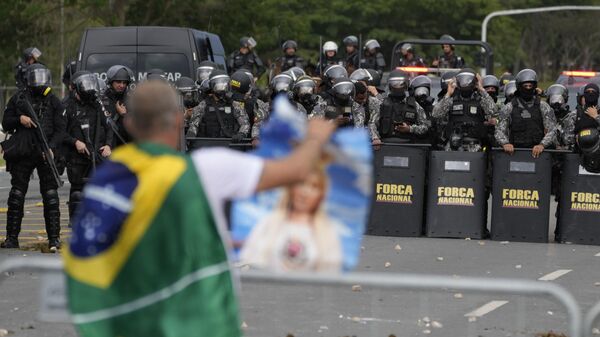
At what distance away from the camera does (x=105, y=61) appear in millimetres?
21922

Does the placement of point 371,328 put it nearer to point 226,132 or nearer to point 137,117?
point 137,117

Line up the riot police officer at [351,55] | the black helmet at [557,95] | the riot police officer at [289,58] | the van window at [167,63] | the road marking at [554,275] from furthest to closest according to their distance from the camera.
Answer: the riot police officer at [289,58] → the riot police officer at [351,55] → the van window at [167,63] → the black helmet at [557,95] → the road marking at [554,275]

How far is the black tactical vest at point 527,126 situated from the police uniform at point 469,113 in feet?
1.94

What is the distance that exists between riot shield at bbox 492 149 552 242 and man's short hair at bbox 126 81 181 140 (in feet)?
39.7

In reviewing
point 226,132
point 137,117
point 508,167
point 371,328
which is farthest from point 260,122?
point 137,117

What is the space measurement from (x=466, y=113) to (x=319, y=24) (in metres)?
55.3

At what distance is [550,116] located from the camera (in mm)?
16797

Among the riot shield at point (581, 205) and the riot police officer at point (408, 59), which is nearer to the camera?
the riot shield at point (581, 205)

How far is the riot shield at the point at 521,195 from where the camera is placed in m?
16.5

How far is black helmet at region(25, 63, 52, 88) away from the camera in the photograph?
14.7 m

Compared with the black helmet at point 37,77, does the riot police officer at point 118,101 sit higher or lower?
lower

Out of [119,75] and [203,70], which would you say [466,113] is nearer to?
[119,75]

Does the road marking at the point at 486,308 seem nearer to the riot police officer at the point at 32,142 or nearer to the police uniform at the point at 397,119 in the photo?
the riot police officer at the point at 32,142

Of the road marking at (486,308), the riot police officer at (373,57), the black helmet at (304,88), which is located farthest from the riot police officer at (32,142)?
the riot police officer at (373,57)
